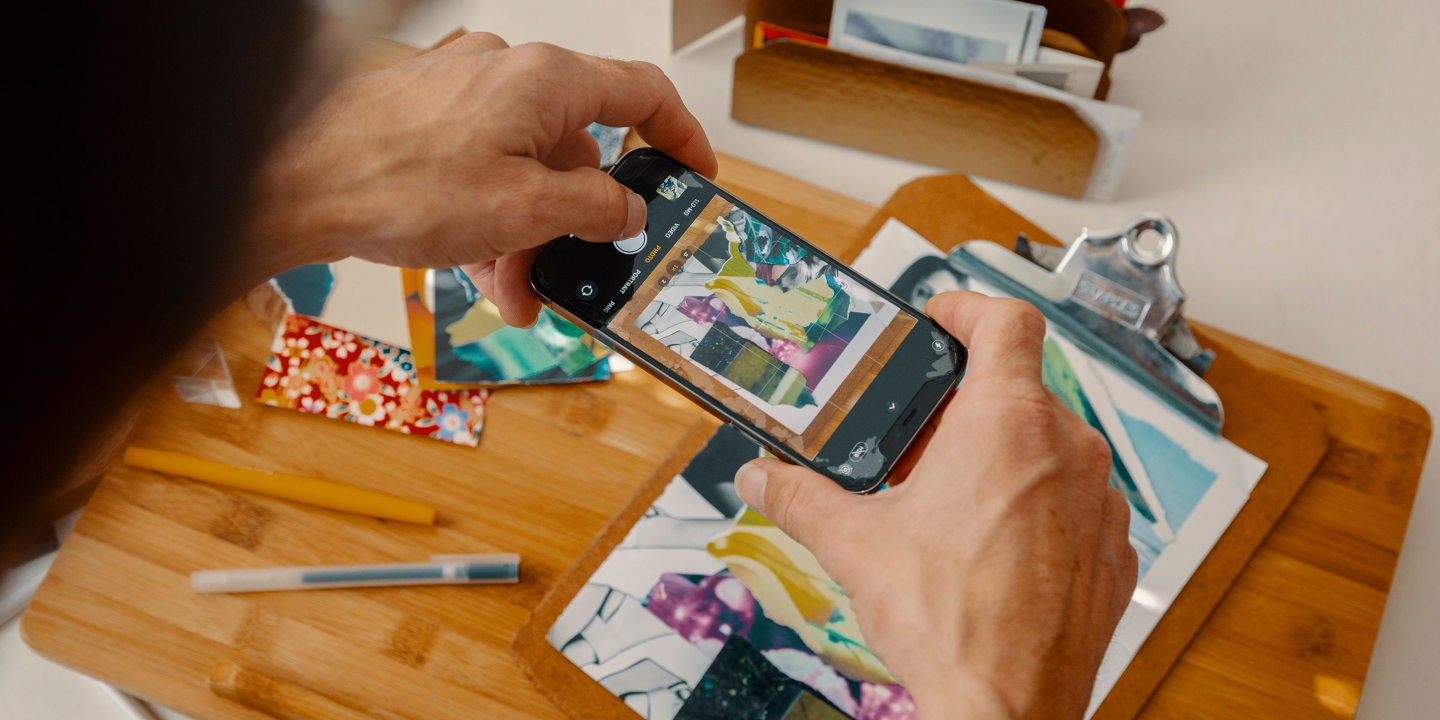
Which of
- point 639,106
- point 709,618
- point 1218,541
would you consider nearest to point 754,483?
point 709,618

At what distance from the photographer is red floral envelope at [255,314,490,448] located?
27.1 inches

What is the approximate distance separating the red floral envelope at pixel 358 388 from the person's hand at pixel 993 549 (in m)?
0.32

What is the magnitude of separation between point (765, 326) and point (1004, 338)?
6.0 inches

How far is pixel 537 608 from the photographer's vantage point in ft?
1.98

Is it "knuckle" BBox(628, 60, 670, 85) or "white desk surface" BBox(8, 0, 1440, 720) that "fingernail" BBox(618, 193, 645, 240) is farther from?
"white desk surface" BBox(8, 0, 1440, 720)

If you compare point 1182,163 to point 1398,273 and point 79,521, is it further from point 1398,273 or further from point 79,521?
point 79,521

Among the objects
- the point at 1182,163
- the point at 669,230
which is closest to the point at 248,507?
the point at 669,230

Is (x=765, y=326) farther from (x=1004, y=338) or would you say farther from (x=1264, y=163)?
(x=1264, y=163)

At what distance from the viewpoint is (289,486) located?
65 centimetres

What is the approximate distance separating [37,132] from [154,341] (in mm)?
41

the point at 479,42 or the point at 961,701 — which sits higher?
the point at 479,42

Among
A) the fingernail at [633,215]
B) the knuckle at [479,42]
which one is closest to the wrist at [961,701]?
the fingernail at [633,215]

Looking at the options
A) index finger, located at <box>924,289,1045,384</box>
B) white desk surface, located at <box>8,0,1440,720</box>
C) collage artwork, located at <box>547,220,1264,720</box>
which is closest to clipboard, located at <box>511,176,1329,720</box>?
collage artwork, located at <box>547,220,1264,720</box>

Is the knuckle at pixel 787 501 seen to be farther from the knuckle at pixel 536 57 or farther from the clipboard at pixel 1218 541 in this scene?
the knuckle at pixel 536 57
